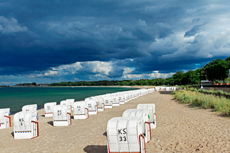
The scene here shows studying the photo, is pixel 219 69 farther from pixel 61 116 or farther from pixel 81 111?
pixel 61 116

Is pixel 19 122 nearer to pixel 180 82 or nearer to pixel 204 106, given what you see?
pixel 204 106

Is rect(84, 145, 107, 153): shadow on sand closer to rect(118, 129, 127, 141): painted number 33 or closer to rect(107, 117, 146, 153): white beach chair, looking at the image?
rect(107, 117, 146, 153): white beach chair

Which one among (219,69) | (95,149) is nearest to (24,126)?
(95,149)

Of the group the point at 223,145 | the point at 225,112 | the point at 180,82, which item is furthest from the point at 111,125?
the point at 180,82

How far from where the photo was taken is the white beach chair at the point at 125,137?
604 centimetres

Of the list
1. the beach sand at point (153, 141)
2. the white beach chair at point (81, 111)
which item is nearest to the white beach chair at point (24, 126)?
the beach sand at point (153, 141)

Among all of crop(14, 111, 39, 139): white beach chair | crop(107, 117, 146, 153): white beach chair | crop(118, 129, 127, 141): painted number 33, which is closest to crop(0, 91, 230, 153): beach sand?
crop(14, 111, 39, 139): white beach chair

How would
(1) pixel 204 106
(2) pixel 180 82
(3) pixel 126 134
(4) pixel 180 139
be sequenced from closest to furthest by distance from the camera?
(3) pixel 126 134 → (4) pixel 180 139 → (1) pixel 204 106 → (2) pixel 180 82

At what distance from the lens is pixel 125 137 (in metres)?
6.09

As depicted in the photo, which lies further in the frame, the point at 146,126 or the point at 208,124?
the point at 208,124

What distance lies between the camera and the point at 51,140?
10227mm

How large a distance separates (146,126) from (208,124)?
18.6 ft

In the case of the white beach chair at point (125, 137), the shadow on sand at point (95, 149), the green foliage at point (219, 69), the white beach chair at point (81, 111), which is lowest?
the shadow on sand at point (95, 149)

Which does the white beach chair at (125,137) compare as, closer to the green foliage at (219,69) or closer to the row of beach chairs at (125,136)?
the row of beach chairs at (125,136)
